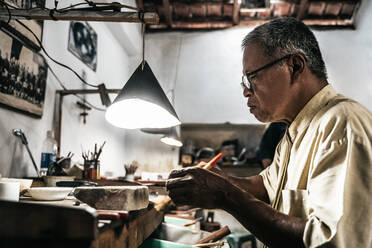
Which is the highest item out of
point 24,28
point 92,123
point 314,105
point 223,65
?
point 24,28

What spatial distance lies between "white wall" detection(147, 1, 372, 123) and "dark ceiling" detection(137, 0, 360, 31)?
0.18 meters

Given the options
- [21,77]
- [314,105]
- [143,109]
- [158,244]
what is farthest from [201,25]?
[158,244]

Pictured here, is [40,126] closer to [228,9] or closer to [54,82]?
[54,82]

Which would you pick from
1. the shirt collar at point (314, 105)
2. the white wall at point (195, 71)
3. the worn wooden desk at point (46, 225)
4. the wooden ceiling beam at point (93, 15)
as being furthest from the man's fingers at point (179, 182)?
the white wall at point (195, 71)

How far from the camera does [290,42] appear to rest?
1.54 m

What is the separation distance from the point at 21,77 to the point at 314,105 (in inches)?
82.3

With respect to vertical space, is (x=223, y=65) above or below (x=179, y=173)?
above

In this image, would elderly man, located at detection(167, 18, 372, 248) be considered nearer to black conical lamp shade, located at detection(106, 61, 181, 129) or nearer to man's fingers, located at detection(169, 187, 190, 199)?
man's fingers, located at detection(169, 187, 190, 199)

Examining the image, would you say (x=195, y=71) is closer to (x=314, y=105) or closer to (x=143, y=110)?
(x=143, y=110)

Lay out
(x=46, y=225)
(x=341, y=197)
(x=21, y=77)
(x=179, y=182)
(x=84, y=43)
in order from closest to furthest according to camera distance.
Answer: (x=46, y=225), (x=341, y=197), (x=179, y=182), (x=21, y=77), (x=84, y=43)

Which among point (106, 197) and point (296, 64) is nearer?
point (106, 197)

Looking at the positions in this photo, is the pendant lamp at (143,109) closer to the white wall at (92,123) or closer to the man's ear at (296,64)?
the man's ear at (296,64)

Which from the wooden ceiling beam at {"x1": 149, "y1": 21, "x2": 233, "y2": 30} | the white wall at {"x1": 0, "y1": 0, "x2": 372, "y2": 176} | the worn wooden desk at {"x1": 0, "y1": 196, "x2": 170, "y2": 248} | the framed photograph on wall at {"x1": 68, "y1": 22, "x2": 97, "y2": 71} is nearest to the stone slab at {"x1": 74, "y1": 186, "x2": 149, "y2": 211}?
the worn wooden desk at {"x1": 0, "y1": 196, "x2": 170, "y2": 248}

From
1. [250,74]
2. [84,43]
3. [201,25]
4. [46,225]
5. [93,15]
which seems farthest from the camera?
[201,25]
